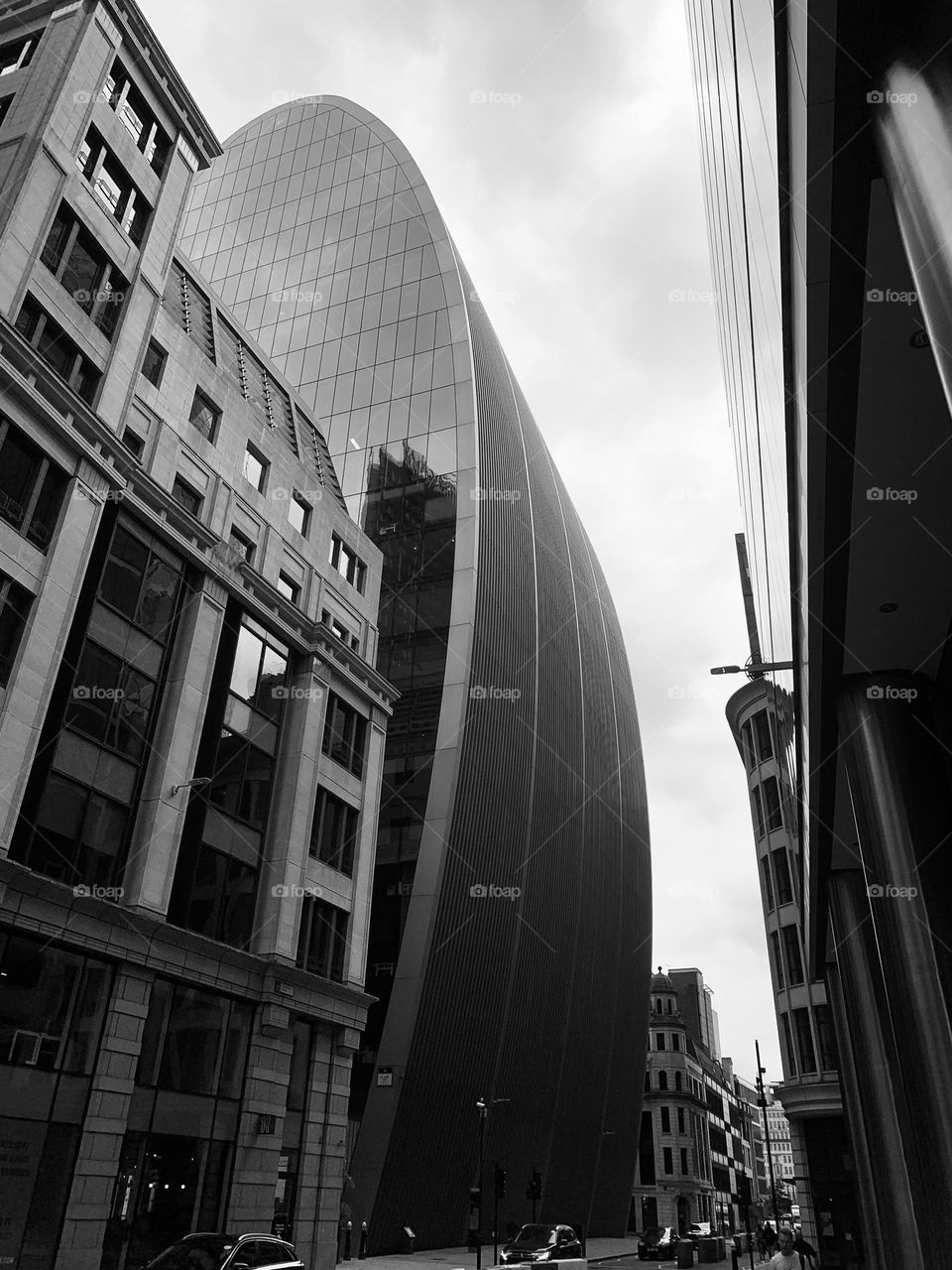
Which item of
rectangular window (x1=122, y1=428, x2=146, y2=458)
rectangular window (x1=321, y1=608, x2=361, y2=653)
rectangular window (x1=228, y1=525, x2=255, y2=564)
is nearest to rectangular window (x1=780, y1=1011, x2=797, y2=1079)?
rectangular window (x1=321, y1=608, x2=361, y2=653)

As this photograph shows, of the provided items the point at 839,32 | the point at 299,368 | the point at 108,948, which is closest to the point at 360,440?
the point at 299,368

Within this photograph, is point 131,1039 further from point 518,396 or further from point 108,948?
point 518,396

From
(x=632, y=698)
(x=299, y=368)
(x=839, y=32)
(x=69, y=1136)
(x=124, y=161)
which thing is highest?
(x=299, y=368)

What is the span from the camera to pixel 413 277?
6069 centimetres

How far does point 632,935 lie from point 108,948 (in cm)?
5260

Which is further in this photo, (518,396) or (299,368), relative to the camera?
(518,396)

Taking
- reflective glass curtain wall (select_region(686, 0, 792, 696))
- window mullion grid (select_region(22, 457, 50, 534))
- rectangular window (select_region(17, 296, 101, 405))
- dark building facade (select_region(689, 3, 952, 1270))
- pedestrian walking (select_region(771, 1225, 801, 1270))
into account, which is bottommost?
pedestrian walking (select_region(771, 1225, 801, 1270))

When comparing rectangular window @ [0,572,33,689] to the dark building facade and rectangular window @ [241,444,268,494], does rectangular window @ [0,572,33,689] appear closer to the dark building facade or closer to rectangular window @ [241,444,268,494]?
rectangular window @ [241,444,268,494]

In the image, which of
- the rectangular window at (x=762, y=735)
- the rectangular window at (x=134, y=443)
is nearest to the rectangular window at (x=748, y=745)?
the rectangular window at (x=762, y=735)

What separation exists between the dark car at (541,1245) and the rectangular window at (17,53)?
3916 centimetres

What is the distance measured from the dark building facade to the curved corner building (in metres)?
26.4

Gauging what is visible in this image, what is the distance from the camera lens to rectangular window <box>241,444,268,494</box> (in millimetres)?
33562

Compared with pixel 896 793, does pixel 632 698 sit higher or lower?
higher

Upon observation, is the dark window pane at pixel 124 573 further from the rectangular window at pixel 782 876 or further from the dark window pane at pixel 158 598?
the rectangular window at pixel 782 876
